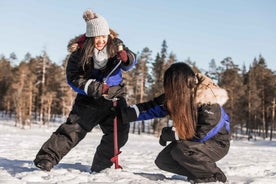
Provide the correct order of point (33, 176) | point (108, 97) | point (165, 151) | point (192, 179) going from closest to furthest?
point (33, 176) < point (192, 179) < point (165, 151) < point (108, 97)

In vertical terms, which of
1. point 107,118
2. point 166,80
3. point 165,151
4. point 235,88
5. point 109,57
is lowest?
point 165,151

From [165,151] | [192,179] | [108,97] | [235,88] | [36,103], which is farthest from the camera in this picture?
[36,103]

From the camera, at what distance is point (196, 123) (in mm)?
3811

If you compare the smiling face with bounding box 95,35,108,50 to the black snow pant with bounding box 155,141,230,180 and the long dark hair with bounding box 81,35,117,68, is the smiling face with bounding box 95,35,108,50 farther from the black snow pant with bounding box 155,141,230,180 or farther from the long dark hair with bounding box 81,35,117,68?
the black snow pant with bounding box 155,141,230,180

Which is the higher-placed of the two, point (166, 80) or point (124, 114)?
point (166, 80)

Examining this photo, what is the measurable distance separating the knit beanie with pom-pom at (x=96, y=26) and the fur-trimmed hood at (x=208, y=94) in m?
1.52

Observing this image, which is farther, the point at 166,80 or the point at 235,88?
the point at 235,88

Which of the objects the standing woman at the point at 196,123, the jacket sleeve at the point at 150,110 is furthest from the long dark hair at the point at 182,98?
the jacket sleeve at the point at 150,110

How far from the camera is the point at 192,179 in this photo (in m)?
3.90

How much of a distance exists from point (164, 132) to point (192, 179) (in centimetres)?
61

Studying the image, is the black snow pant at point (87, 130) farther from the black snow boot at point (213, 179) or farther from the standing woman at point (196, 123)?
the black snow boot at point (213, 179)

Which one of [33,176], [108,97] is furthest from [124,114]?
[33,176]

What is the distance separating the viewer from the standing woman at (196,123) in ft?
12.4

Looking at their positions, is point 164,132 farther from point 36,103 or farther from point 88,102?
point 36,103
